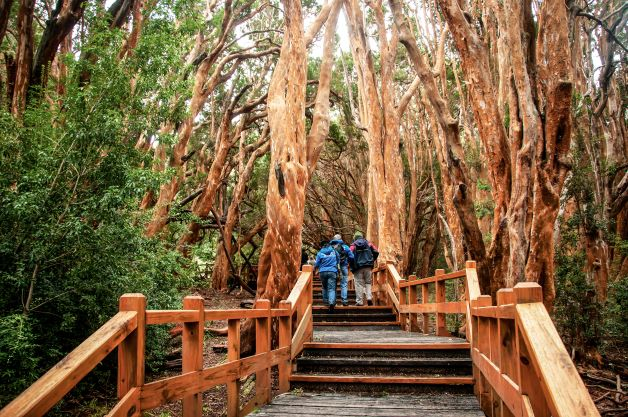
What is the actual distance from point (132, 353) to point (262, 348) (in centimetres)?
251

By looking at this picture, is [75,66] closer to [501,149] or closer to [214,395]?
[214,395]

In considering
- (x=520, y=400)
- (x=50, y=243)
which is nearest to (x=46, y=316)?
(x=50, y=243)

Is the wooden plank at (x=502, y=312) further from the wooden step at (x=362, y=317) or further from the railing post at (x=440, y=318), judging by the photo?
the wooden step at (x=362, y=317)

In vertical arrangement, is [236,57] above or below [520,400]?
above

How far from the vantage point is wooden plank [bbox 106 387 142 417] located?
286cm

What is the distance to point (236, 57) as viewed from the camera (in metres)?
15.3

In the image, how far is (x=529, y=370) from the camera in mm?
2865

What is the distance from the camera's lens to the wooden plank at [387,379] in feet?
18.9

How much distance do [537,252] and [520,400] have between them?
13.4ft

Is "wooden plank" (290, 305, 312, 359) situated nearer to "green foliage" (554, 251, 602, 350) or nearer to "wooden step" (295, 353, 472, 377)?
"wooden step" (295, 353, 472, 377)

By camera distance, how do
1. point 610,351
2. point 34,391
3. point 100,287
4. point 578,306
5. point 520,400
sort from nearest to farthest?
point 34,391, point 520,400, point 100,287, point 578,306, point 610,351

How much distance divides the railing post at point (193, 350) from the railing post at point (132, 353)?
75cm

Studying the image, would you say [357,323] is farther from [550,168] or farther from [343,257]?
[550,168]

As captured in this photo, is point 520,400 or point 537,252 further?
point 537,252
